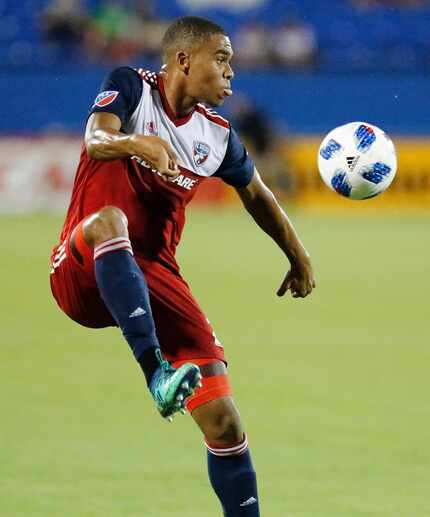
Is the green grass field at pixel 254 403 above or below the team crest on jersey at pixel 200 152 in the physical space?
below

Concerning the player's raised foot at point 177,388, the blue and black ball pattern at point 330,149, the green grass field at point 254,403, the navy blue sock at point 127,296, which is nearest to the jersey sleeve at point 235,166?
the blue and black ball pattern at point 330,149

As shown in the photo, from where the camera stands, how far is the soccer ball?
5348 mm

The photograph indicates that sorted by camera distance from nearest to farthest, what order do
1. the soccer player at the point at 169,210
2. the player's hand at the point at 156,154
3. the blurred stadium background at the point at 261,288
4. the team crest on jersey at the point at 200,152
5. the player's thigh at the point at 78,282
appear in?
the player's hand at the point at 156,154 → the player's thigh at the point at 78,282 → the soccer player at the point at 169,210 → the team crest on jersey at the point at 200,152 → the blurred stadium background at the point at 261,288

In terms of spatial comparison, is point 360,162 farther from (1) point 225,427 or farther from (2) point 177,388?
(2) point 177,388

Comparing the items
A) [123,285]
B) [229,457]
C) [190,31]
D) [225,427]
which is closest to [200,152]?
[190,31]

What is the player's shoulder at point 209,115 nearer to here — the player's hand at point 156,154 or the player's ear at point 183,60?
the player's ear at point 183,60

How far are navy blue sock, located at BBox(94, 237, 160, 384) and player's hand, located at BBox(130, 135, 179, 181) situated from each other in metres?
0.37

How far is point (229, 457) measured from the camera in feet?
16.2

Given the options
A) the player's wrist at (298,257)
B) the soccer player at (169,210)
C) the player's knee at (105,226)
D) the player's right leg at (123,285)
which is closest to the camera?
the player's right leg at (123,285)

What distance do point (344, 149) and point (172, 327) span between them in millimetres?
1124

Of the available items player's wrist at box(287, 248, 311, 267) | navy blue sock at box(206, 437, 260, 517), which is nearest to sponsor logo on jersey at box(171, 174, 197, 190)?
player's wrist at box(287, 248, 311, 267)

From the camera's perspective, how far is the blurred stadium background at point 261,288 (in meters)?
6.12

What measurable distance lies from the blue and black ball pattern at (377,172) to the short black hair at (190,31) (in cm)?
90

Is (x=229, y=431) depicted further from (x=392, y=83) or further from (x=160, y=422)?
(x=392, y=83)
